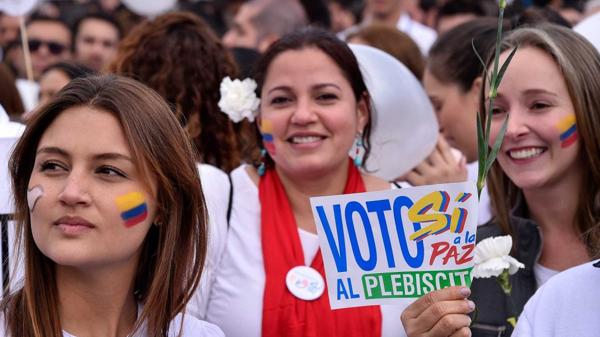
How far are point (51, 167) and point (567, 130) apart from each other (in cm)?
181

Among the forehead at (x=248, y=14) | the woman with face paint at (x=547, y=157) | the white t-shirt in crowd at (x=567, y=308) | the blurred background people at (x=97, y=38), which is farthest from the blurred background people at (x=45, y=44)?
the white t-shirt in crowd at (x=567, y=308)

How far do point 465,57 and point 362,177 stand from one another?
1209 mm

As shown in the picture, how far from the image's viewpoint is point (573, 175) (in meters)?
3.87

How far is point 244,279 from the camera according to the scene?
3809mm

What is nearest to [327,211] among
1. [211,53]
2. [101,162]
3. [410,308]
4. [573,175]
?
[410,308]

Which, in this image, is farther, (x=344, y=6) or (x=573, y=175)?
(x=344, y=6)

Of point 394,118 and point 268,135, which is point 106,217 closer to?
point 268,135

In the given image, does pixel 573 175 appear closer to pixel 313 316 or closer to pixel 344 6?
pixel 313 316

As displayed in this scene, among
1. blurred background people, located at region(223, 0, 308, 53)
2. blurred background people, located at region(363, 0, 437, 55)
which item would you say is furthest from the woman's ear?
blurred background people, located at region(363, 0, 437, 55)

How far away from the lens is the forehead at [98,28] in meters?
8.30

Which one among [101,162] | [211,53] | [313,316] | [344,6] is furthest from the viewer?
[344,6]

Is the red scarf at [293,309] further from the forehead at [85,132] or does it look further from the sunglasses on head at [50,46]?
the sunglasses on head at [50,46]

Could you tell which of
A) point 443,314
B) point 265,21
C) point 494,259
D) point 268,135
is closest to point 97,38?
point 265,21

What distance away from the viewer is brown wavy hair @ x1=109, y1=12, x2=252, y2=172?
15.5 ft
